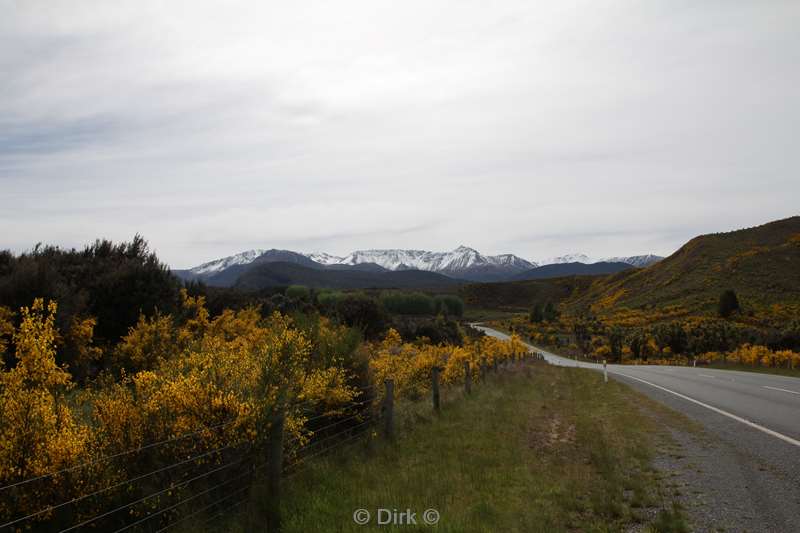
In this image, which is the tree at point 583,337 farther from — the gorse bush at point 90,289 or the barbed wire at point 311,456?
the barbed wire at point 311,456

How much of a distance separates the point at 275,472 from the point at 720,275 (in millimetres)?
95951

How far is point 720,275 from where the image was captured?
285 feet

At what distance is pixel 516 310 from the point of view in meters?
161

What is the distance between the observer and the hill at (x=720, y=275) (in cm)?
7481

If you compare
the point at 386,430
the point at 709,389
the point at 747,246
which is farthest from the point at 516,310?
the point at 386,430

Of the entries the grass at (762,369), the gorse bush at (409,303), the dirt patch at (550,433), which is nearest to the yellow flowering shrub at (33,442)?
the dirt patch at (550,433)

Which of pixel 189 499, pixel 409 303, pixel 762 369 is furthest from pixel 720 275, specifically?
pixel 189 499

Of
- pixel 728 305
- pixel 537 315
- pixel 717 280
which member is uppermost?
pixel 717 280

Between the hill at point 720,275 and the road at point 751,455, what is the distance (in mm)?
62728

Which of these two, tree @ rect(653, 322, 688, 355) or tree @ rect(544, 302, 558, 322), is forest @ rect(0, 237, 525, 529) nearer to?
tree @ rect(653, 322, 688, 355)

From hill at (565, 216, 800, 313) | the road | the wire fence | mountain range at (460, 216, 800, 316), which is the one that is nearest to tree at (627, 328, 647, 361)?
mountain range at (460, 216, 800, 316)

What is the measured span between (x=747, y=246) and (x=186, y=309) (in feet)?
347

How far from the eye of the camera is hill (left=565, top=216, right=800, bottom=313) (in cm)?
7481

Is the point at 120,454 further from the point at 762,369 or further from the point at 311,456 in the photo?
the point at 762,369
